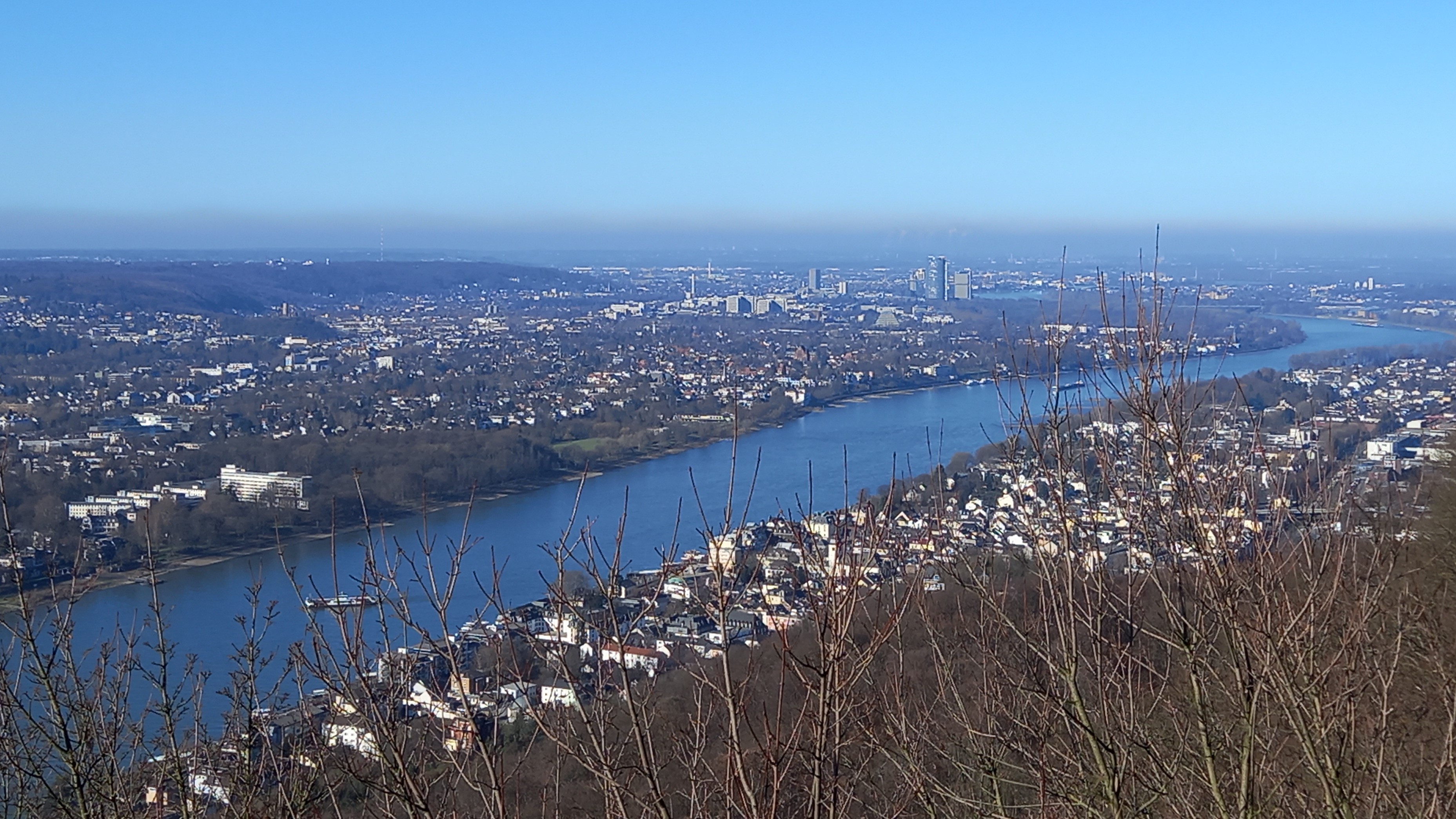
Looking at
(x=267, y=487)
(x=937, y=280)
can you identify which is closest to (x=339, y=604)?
(x=267, y=487)

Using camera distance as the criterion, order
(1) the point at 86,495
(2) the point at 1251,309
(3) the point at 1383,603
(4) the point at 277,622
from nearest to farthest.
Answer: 1. (3) the point at 1383,603
2. (4) the point at 277,622
3. (1) the point at 86,495
4. (2) the point at 1251,309

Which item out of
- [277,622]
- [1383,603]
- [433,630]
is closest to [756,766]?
[1383,603]

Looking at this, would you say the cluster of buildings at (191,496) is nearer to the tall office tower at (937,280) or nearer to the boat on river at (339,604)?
the boat on river at (339,604)

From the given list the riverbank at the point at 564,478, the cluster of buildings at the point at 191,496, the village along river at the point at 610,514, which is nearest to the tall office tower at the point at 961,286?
the riverbank at the point at 564,478

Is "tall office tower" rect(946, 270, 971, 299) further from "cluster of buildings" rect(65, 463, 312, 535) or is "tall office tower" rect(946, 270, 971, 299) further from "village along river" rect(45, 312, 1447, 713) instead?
"cluster of buildings" rect(65, 463, 312, 535)

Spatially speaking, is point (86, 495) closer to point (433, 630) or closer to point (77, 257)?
point (433, 630)
